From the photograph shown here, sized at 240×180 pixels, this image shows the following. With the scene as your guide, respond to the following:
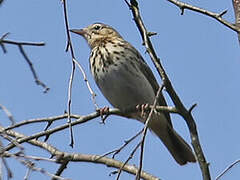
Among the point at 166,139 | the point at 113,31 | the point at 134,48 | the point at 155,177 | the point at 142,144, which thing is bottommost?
the point at 142,144

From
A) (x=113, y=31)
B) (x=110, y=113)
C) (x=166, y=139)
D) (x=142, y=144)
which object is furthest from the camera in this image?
(x=113, y=31)

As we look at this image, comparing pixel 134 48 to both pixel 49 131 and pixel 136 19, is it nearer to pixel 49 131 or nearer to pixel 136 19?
pixel 49 131

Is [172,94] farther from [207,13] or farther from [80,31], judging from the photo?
[80,31]

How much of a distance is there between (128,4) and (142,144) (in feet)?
3.92

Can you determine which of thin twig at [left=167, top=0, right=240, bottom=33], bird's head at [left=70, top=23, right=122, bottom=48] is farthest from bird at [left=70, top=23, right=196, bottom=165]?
thin twig at [left=167, top=0, right=240, bottom=33]

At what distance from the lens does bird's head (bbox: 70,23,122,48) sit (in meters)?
8.07

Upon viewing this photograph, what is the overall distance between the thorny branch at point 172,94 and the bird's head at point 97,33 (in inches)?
134

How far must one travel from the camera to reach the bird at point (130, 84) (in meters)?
7.11

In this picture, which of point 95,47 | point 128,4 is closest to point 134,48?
point 95,47

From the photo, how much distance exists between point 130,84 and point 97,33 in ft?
4.89

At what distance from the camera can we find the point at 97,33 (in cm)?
838

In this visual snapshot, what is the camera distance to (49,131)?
204 inches

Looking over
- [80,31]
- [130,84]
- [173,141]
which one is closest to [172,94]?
[130,84]

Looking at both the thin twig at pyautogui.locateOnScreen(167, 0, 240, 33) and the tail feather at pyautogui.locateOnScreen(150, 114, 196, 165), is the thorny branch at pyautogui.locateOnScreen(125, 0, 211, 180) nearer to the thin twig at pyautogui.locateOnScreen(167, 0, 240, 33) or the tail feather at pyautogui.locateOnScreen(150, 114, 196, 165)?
the thin twig at pyautogui.locateOnScreen(167, 0, 240, 33)
